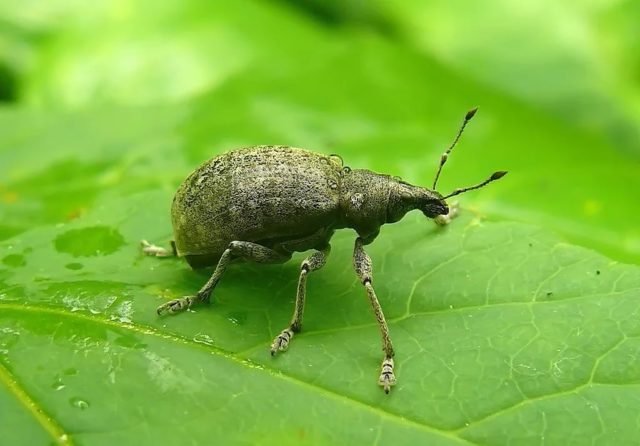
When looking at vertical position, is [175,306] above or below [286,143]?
below

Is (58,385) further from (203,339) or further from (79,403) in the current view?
(203,339)

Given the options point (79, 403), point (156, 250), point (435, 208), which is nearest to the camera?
point (79, 403)

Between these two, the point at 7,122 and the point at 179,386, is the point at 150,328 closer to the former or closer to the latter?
the point at 179,386

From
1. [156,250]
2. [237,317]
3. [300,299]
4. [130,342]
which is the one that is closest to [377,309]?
[300,299]

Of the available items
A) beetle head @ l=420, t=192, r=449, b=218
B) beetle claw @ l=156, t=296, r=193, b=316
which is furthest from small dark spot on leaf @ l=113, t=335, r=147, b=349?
beetle head @ l=420, t=192, r=449, b=218

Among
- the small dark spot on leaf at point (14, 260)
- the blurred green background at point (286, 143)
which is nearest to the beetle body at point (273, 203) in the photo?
the blurred green background at point (286, 143)

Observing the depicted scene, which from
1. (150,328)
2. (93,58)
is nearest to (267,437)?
(150,328)

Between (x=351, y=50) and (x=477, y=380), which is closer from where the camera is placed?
(x=477, y=380)
